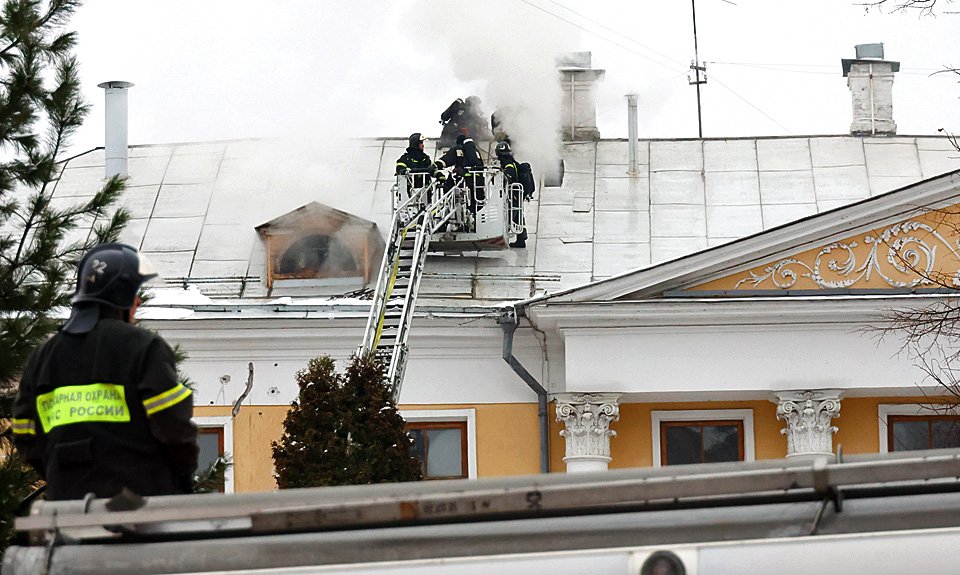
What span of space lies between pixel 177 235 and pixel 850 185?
895cm

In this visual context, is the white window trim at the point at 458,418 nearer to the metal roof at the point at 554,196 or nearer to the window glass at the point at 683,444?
the metal roof at the point at 554,196

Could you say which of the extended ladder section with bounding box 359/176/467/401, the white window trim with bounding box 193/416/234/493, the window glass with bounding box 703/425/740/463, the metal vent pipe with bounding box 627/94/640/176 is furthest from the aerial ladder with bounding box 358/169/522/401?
the window glass with bounding box 703/425/740/463

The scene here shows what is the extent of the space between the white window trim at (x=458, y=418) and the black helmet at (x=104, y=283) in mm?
14811

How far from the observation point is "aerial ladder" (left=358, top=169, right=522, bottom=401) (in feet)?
61.8

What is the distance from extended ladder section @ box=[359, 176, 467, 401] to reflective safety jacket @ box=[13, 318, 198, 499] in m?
11.8

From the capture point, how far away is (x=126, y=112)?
25125 millimetres

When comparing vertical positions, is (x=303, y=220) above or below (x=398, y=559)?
above

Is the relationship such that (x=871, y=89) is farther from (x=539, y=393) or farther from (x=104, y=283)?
(x=104, y=283)

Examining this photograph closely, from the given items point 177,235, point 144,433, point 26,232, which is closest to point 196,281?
point 177,235

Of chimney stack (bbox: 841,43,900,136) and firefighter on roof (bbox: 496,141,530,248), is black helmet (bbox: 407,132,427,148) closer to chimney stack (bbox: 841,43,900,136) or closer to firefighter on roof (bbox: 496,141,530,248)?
firefighter on roof (bbox: 496,141,530,248)

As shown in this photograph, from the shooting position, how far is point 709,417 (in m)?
20.2

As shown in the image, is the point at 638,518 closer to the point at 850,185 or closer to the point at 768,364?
the point at 768,364

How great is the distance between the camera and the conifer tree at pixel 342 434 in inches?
642

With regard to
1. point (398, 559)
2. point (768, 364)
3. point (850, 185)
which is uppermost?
point (850, 185)
